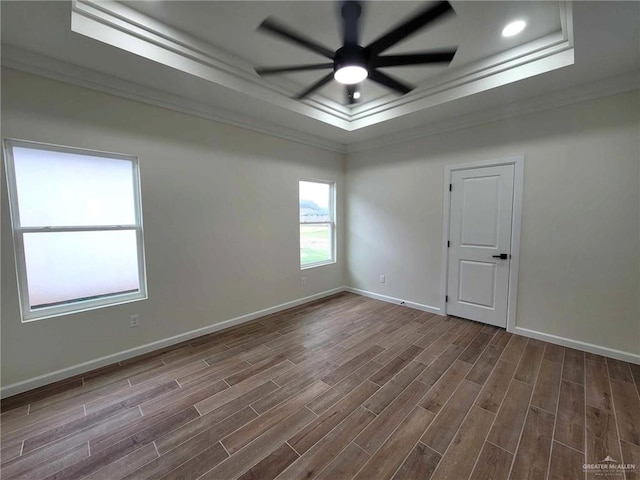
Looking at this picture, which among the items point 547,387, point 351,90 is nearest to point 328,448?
point 547,387

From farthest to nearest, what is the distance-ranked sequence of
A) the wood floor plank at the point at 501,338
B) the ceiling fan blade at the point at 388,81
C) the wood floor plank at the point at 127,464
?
the wood floor plank at the point at 501,338, the ceiling fan blade at the point at 388,81, the wood floor plank at the point at 127,464

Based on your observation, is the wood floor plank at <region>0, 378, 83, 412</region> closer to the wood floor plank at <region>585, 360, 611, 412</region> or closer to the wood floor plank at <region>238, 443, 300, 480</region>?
the wood floor plank at <region>238, 443, 300, 480</region>

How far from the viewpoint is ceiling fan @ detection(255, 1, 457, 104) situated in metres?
1.59

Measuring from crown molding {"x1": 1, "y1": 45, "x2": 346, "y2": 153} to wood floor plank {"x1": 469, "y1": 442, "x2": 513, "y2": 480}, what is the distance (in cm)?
394

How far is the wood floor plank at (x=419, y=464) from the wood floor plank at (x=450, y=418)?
0.18 ft

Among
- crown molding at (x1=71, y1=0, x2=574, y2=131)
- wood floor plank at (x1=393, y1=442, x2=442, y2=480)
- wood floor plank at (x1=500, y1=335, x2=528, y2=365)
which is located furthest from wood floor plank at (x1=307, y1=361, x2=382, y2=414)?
crown molding at (x1=71, y1=0, x2=574, y2=131)

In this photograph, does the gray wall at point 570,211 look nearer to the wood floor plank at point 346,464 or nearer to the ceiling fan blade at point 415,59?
the ceiling fan blade at point 415,59

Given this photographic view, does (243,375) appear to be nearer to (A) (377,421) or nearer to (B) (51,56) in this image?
(A) (377,421)

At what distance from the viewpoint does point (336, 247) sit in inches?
197

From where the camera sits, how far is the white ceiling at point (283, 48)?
1.96m

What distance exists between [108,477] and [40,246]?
198 centimetres

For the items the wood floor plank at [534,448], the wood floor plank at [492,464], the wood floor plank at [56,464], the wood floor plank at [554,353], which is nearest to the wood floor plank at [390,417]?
the wood floor plank at [492,464]

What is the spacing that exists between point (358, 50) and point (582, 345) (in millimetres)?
3722

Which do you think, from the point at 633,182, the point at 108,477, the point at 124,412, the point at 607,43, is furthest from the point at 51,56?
the point at 633,182
